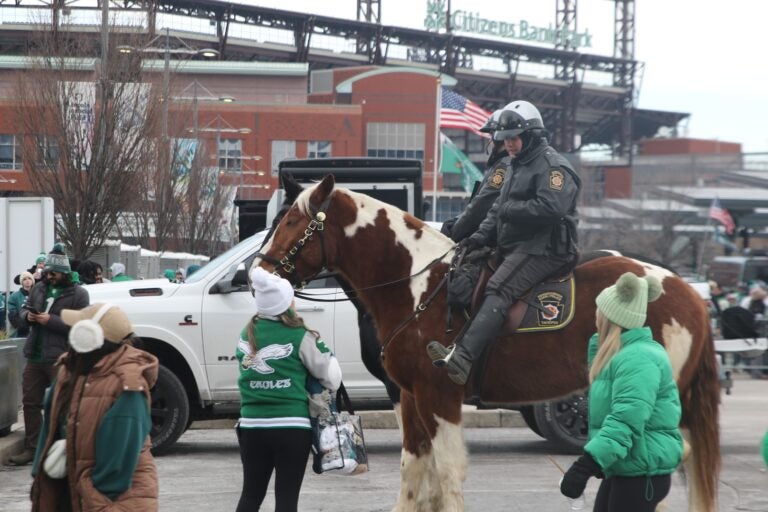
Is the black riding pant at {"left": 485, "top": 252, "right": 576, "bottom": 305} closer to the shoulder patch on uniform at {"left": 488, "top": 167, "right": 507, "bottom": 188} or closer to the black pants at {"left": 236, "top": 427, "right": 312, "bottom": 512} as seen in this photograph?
the shoulder patch on uniform at {"left": 488, "top": 167, "right": 507, "bottom": 188}

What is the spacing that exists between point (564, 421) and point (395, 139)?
3081 inches

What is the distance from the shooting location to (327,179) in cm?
799

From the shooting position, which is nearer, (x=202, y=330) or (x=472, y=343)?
(x=472, y=343)

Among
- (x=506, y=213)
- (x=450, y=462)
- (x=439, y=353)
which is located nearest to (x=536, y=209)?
(x=506, y=213)

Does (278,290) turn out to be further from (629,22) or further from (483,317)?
(629,22)

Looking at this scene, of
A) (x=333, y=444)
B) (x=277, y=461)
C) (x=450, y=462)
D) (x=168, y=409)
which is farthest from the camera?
(x=168, y=409)

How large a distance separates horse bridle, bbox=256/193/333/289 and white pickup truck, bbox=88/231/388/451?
9.61 ft

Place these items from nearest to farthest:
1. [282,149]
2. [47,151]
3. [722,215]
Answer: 1. [47,151]
2. [722,215]
3. [282,149]

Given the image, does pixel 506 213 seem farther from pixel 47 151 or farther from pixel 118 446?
pixel 47 151

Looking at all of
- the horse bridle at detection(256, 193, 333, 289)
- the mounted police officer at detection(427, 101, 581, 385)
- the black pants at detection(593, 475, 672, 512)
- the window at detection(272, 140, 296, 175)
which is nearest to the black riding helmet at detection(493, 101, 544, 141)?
the mounted police officer at detection(427, 101, 581, 385)

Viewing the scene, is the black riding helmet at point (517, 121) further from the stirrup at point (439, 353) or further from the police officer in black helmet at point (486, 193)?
the stirrup at point (439, 353)

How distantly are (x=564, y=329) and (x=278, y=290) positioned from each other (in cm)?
244

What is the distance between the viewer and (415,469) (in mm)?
8055

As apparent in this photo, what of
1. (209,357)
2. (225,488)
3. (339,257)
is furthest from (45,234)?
(339,257)
